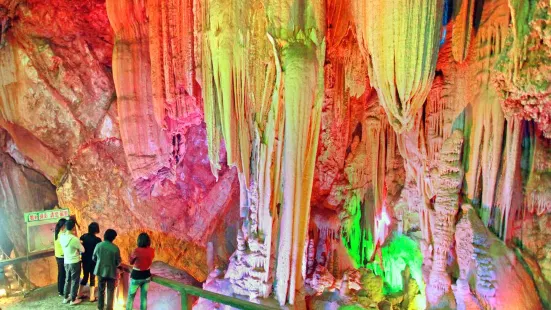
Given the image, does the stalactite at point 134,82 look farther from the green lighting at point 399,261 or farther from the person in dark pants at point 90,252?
the green lighting at point 399,261

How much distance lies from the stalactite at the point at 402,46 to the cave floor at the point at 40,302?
3.84 m

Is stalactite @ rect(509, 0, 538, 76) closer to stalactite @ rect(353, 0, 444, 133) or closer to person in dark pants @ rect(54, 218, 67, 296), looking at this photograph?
stalactite @ rect(353, 0, 444, 133)

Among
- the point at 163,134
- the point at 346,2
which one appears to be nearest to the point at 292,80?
the point at 346,2

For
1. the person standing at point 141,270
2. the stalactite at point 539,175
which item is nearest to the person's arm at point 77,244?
the person standing at point 141,270

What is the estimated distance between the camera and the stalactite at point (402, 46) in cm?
422

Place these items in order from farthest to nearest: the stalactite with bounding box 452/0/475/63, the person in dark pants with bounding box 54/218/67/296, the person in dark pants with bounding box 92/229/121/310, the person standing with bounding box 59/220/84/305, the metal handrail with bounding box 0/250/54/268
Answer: the stalactite with bounding box 452/0/475/63 < the metal handrail with bounding box 0/250/54/268 < the person in dark pants with bounding box 54/218/67/296 < the person standing with bounding box 59/220/84/305 < the person in dark pants with bounding box 92/229/121/310

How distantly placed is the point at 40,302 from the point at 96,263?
4.18 feet

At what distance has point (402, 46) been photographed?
169 inches

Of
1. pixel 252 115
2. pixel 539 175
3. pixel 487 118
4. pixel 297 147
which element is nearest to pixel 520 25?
pixel 487 118

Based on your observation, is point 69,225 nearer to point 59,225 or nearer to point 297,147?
point 59,225

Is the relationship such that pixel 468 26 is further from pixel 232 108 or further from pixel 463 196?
pixel 232 108

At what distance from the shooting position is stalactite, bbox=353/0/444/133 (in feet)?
13.8

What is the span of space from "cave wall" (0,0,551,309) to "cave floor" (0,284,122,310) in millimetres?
2341

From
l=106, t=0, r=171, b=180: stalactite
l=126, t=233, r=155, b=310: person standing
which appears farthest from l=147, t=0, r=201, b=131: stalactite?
l=126, t=233, r=155, b=310: person standing
